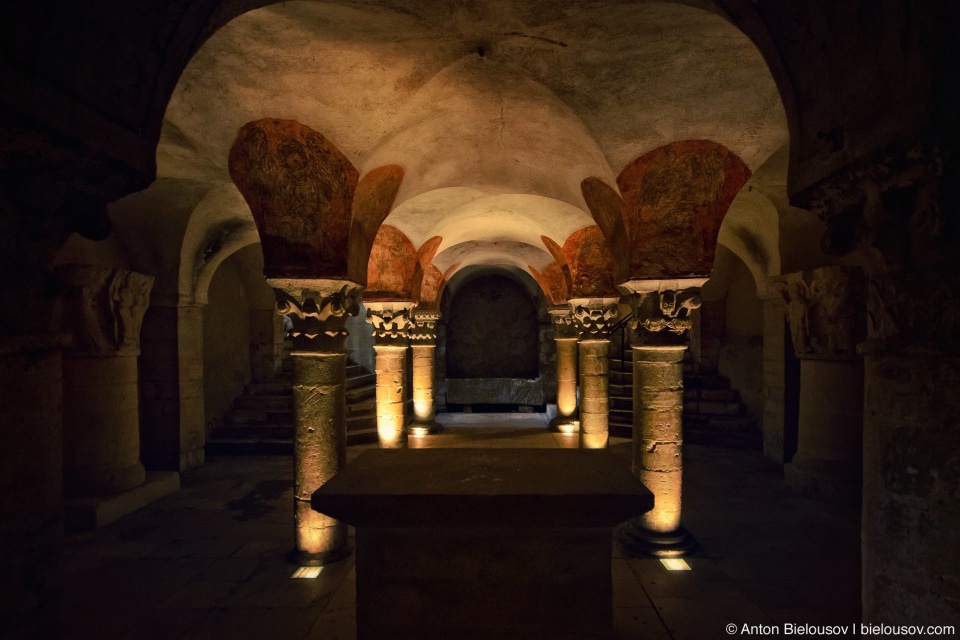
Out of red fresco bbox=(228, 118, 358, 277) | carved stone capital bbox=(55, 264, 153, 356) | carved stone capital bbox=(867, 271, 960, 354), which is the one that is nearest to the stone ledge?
carved stone capital bbox=(55, 264, 153, 356)

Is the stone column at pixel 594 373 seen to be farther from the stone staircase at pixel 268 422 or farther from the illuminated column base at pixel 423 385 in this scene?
the stone staircase at pixel 268 422

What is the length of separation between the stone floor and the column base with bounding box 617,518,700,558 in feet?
0.39

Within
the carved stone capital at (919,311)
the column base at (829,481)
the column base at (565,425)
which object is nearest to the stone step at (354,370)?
the column base at (565,425)

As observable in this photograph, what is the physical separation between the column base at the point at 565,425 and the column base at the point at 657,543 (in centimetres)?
697

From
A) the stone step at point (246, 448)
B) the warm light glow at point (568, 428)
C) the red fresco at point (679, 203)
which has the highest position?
the red fresco at point (679, 203)

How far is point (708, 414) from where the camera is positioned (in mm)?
11078

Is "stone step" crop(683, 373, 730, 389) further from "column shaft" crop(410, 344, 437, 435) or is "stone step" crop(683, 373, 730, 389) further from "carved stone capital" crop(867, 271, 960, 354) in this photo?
"carved stone capital" crop(867, 271, 960, 354)

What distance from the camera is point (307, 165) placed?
16.0 ft

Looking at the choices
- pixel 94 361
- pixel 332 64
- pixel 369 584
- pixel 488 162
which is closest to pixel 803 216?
pixel 488 162

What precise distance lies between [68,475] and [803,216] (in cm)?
1071

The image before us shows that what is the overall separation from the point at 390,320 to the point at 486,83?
19.3ft

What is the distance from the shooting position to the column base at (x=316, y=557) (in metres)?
5.16

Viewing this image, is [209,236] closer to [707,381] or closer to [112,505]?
[112,505]

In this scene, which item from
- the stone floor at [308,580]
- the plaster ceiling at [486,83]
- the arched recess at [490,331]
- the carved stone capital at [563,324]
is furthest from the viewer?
the arched recess at [490,331]
